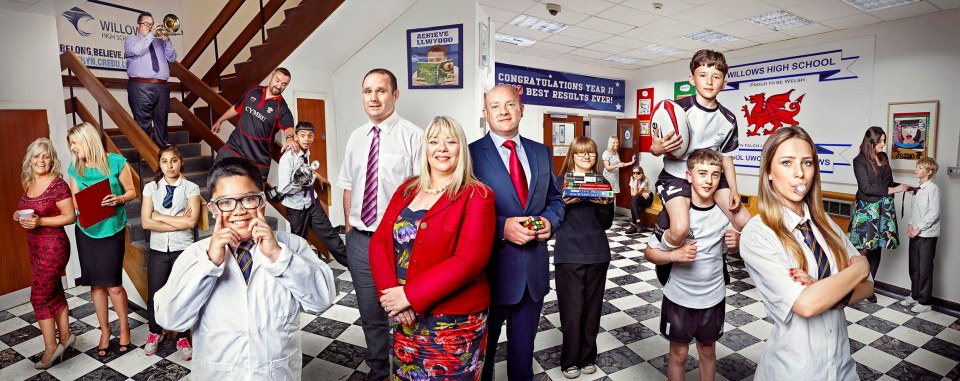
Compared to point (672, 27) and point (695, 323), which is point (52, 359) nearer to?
point (695, 323)

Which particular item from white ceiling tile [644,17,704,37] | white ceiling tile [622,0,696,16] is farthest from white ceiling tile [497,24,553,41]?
white ceiling tile [622,0,696,16]

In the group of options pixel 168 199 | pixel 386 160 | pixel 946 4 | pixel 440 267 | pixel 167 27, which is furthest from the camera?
pixel 167 27

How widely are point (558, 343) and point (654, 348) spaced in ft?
2.32

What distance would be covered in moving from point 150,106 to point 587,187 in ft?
16.1

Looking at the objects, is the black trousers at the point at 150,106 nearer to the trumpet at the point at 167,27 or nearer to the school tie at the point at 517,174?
the trumpet at the point at 167,27

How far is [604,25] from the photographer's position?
20.5 ft

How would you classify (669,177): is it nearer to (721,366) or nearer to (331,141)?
(721,366)

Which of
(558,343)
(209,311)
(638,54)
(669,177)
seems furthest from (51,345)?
(638,54)

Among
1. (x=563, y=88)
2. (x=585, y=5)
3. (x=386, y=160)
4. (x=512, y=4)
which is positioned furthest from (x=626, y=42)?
(x=386, y=160)

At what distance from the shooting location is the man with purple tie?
8.41 ft

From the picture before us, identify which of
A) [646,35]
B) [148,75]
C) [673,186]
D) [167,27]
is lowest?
[673,186]

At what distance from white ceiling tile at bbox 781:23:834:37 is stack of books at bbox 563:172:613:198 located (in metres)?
5.49

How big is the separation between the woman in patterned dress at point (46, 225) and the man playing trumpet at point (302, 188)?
1.50 meters

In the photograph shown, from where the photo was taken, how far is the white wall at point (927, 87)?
4.92 metres
